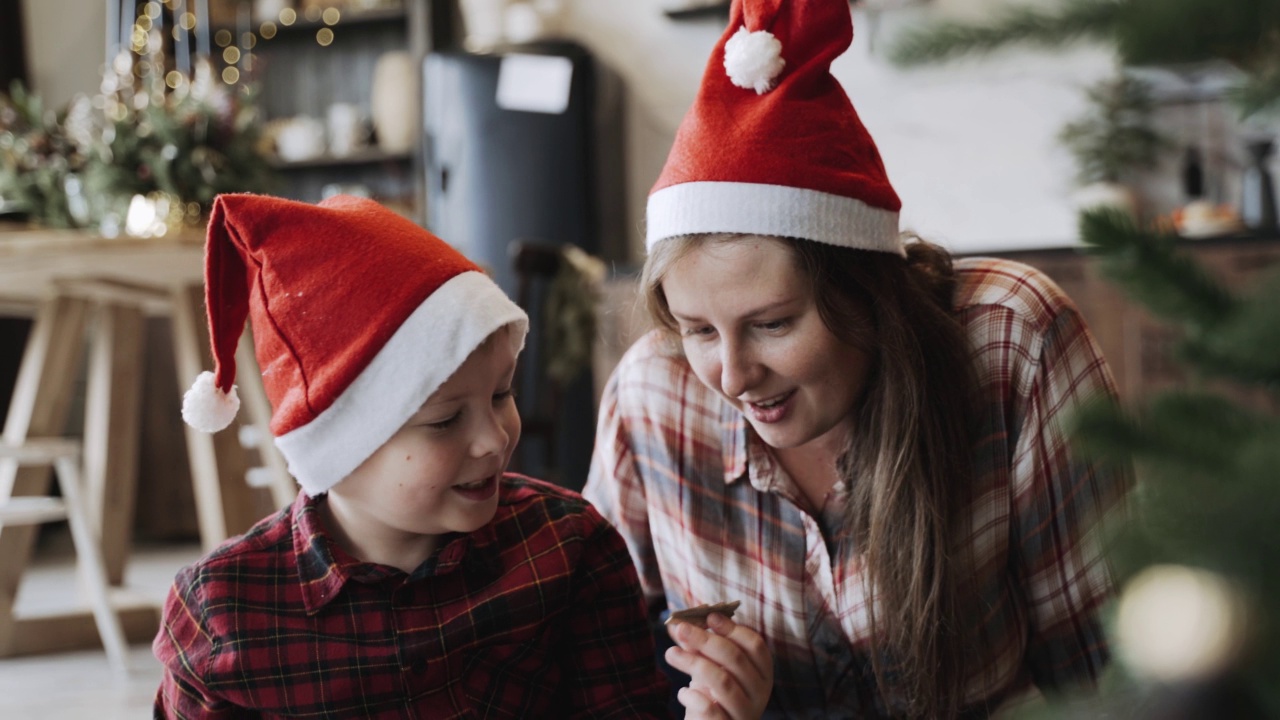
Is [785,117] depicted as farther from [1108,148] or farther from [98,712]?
[1108,148]

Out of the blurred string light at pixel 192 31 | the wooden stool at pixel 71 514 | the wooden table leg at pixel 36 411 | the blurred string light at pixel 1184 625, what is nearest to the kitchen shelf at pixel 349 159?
the blurred string light at pixel 192 31

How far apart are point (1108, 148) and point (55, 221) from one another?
10.4ft

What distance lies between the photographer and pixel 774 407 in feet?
3.78

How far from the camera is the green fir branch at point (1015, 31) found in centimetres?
36

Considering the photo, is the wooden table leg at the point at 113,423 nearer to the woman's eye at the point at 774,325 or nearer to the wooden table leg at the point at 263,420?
the wooden table leg at the point at 263,420

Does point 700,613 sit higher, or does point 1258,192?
point 1258,192

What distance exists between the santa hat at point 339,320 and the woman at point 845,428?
0.74 feet

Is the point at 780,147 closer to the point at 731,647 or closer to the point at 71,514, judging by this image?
the point at 731,647

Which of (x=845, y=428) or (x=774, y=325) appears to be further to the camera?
(x=845, y=428)

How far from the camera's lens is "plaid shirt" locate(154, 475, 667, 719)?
113 centimetres

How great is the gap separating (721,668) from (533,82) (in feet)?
11.9

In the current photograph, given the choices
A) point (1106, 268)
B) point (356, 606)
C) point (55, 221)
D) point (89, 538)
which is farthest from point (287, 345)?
point (55, 221)

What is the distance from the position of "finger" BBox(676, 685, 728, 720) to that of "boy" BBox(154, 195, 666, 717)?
15 centimetres

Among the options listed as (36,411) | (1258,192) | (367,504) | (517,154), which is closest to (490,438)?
(367,504)
